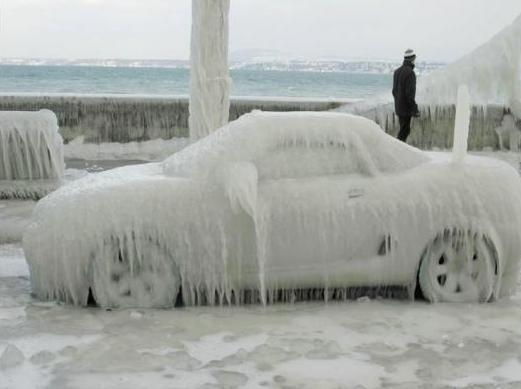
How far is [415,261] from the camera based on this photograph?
5.56 metres

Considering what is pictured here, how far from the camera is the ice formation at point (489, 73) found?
1576 centimetres

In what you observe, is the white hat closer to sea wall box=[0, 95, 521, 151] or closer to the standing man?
the standing man

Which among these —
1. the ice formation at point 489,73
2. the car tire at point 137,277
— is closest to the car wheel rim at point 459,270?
the car tire at point 137,277

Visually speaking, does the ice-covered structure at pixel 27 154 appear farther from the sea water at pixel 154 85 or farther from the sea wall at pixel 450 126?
the sea water at pixel 154 85

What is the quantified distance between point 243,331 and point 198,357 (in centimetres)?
56

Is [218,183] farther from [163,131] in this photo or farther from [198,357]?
[163,131]

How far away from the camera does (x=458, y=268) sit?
5633mm

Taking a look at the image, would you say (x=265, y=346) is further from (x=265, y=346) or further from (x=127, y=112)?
(x=127, y=112)

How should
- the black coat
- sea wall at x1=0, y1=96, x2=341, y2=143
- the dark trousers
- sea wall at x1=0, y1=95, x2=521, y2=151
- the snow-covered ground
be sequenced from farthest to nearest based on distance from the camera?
sea wall at x1=0, y1=96, x2=341, y2=143 → sea wall at x1=0, y1=95, x2=521, y2=151 → the dark trousers → the black coat → the snow-covered ground

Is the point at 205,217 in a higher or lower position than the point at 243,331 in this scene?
higher

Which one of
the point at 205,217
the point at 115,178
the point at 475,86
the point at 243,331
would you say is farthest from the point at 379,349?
the point at 475,86

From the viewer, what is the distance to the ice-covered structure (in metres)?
10.6

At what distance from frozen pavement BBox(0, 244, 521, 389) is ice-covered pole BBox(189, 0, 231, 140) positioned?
539cm

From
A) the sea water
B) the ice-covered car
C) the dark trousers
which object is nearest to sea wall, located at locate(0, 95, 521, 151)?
the dark trousers
